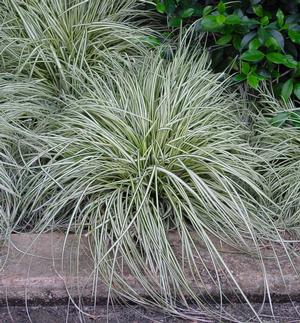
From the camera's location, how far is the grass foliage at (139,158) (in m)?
2.35

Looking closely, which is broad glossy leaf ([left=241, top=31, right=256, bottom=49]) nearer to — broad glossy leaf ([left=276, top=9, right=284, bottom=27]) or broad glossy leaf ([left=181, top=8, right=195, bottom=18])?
broad glossy leaf ([left=276, top=9, right=284, bottom=27])

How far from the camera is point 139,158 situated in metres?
2.58

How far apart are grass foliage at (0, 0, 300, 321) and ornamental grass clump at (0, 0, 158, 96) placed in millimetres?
10

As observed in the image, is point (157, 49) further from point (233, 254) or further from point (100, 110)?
point (233, 254)

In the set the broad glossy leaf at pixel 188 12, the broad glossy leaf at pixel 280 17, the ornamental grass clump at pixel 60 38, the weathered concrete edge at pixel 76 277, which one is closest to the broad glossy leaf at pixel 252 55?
the broad glossy leaf at pixel 280 17

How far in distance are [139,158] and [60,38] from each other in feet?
3.54

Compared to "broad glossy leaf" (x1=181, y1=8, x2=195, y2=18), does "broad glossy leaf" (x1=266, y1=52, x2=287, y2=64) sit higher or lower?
lower

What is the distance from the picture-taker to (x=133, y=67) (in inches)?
126

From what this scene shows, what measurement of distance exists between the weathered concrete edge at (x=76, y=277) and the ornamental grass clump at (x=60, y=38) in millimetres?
1021

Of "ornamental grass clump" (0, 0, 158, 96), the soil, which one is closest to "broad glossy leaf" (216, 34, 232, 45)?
"ornamental grass clump" (0, 0, 158, 96)

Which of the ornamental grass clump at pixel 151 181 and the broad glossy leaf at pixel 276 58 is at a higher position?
the broad glossy leaf at pixel 276 58

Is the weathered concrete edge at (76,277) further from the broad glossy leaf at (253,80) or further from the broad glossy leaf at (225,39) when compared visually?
the broad glossy leaf at (225,39)

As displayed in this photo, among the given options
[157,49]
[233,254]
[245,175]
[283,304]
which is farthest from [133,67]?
[283,304]

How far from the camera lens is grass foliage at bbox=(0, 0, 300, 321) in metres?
2.35
